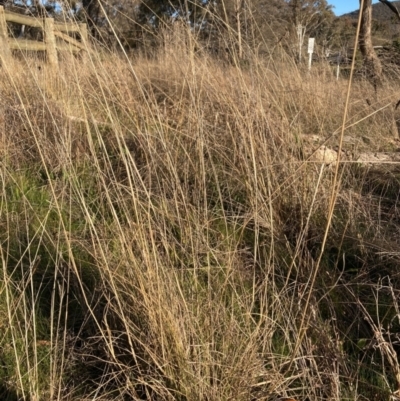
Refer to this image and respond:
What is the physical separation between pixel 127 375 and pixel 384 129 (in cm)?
294

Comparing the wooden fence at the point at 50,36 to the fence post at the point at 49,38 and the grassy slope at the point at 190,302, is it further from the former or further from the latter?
the grassy slope at the point at 190,302

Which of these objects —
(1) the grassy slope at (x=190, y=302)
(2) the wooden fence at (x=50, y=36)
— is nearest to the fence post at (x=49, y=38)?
(2) the wooden fence at (x=50, y=36)

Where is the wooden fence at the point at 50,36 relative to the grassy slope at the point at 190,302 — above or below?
above

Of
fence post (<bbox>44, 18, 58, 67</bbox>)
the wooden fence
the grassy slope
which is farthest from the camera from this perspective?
fence post (<bbox>44, 18, 58, 67</bbox>)

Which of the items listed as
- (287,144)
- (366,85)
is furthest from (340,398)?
(366,85)

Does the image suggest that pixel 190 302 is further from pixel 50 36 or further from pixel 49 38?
pixel 50 36

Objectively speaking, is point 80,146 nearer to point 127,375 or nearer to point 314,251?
point 314,251

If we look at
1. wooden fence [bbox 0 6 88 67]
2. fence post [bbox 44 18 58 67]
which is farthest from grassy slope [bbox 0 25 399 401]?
fence post [bbox 44 18 58 67]

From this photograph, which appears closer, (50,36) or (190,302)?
(190,302)

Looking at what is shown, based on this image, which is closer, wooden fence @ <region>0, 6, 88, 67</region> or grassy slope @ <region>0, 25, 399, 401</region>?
grassy slope @ <region>0, 25, 399, 401</region>

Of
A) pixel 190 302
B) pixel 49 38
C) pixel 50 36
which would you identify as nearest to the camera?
pixel 190 302

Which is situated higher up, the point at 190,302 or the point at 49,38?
the point at 49,38

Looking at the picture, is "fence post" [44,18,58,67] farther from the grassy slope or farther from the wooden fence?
the grassy slope

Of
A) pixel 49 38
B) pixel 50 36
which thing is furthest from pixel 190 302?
pixel 50 36
